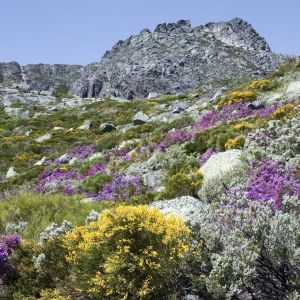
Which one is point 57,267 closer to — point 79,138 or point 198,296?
point 198,296

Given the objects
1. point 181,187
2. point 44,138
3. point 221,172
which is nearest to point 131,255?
point 181,187

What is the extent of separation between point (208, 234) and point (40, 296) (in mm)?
3191

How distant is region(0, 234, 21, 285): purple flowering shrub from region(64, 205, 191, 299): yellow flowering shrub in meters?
1.50

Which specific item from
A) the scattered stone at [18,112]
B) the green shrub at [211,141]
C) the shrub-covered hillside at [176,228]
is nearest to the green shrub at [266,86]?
the shrub-covered hillside at [176,228]

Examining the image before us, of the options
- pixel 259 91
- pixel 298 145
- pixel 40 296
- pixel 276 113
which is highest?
pixel 259 91

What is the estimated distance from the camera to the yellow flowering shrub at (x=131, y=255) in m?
6.44

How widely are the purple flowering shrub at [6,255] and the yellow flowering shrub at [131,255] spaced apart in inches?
58.9

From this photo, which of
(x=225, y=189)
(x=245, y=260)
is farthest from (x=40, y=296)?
(x=225, y=189)

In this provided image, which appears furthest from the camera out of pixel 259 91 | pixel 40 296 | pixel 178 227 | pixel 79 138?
pixel 79 138

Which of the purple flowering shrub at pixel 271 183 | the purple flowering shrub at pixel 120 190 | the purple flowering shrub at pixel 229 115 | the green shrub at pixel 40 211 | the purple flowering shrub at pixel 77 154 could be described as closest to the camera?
the green shrub at pixel 40 211

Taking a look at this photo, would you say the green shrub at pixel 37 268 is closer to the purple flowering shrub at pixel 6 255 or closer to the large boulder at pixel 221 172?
the purple flowering shrub at pixel 6 255

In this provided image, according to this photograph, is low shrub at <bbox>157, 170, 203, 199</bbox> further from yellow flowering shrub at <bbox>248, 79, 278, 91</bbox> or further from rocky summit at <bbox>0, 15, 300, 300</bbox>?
yellow flowering shrub at <bbox>248, 79, 278, 91</bbox>

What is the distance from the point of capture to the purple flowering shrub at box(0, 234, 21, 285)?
794 centimetres

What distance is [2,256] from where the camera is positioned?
8.00 m
